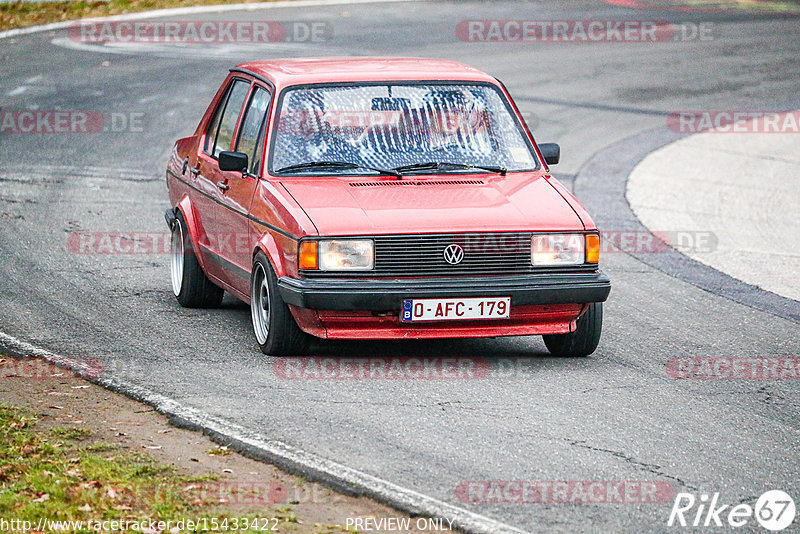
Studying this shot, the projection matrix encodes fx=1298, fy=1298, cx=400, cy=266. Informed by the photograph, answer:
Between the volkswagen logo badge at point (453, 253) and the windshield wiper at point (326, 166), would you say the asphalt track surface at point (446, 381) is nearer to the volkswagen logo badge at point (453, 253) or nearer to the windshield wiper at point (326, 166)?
the volkswagen logo badge at point (453, 253)

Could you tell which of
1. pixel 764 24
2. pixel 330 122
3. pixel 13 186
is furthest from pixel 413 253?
pixel 764 24

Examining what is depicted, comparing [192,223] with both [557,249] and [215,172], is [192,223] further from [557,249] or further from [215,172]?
[557,249]

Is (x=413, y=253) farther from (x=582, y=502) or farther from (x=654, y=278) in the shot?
(x=654, y=278)

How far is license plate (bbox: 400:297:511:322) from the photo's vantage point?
7.18 meters

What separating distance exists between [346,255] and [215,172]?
1.92m

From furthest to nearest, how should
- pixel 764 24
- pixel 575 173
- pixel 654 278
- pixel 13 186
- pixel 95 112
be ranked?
pixel 764 24, pixel 95 112, pixel 575 173, pixel 13 186, pixel 654 278

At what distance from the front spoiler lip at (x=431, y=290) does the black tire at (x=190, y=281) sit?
1.87 metres

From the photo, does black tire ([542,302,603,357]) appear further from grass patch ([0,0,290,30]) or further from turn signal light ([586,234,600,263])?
grass patch ([0,0,290,30])

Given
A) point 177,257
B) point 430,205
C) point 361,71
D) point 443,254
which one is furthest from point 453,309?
point 177,257

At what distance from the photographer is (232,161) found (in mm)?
8031

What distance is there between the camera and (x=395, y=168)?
795cm

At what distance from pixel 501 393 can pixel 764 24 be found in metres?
23.6

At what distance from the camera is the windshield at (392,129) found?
8.00 metres

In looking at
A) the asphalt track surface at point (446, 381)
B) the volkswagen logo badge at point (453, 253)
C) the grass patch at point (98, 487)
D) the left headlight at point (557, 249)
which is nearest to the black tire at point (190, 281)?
the asphalt track surface at point (446, 381)
